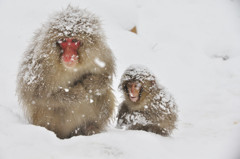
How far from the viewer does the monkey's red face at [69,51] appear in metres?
2.25

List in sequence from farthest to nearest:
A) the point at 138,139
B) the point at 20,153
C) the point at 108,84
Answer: the point at 108,84, the point at 138,139, the point at 20,153

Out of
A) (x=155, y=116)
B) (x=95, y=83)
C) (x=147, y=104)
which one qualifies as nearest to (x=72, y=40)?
(x=95, y=83)

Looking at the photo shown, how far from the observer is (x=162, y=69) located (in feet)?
16.3

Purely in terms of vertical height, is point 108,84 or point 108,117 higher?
point 108,84

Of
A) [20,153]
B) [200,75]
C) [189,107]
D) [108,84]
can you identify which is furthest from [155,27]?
[20,153]

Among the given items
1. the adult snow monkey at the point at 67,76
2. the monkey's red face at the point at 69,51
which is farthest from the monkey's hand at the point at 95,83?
the monkey's red face at the point at 69,51

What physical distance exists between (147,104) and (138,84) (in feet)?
0.69

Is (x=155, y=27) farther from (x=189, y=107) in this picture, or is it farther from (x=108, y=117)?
(x=108, y=117)

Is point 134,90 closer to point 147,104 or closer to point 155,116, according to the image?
point 147,104

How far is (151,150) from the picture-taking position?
1.92 meters

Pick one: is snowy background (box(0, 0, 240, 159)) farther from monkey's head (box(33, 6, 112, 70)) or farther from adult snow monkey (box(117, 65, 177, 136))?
monkey's head (box(33, 6, 112, 70))

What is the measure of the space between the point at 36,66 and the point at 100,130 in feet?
2.66

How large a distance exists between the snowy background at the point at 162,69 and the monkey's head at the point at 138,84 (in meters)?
0.24

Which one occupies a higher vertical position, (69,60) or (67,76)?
(69,60)
